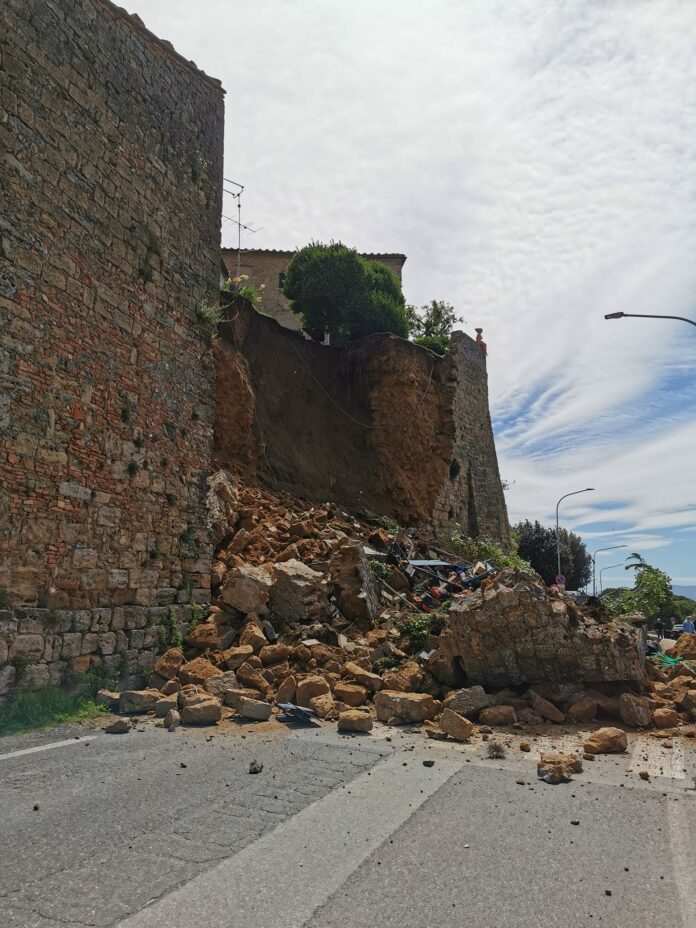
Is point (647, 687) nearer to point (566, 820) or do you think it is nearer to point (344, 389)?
point (566, 820)

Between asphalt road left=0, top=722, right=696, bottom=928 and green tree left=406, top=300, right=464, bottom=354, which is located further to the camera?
green tree left=406, top=300, right=464, bottom=354

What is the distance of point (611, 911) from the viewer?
325cm

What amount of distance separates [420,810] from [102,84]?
8977 millimetres

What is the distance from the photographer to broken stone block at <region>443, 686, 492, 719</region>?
24.6 ft

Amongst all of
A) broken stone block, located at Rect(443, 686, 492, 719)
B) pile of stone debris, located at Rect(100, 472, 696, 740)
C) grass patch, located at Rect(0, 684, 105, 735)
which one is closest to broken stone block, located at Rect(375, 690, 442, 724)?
pile of stone debris, located at Rect(100, 472, 696, 740)

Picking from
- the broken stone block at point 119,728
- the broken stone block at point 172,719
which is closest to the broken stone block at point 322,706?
the broken stone block at point 172,719

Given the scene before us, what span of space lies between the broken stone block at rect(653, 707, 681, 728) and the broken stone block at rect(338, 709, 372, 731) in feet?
10.0

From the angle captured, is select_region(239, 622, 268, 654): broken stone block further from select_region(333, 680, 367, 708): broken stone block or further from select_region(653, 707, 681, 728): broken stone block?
select_region(653, 707, 681, 728): broken stone block

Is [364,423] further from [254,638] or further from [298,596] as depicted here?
[254,638]

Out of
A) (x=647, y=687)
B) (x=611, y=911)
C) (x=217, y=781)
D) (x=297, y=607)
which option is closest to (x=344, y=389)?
(x=297, y=607)

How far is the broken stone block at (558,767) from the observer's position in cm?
539

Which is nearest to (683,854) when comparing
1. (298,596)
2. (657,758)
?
(657,758)

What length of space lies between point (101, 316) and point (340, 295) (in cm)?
1544

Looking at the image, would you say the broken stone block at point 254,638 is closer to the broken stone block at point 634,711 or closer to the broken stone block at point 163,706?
the broken stone block at point 163,706
